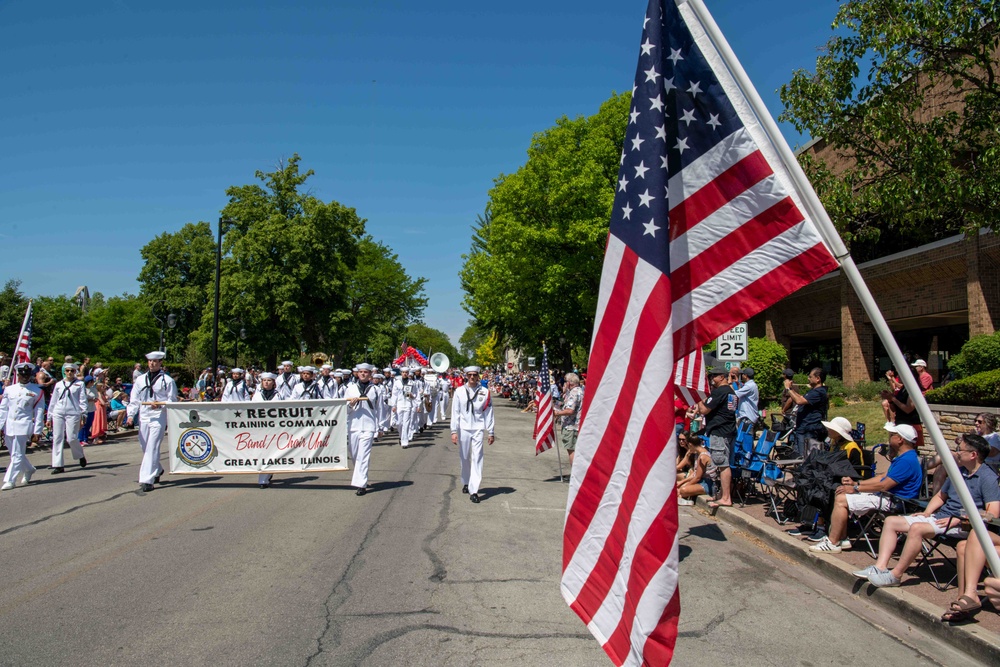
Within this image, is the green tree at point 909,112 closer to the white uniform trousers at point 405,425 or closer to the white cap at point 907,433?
the white cap at point 907,433

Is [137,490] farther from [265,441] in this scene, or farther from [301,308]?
[301,308]

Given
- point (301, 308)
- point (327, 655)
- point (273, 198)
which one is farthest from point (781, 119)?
point (273, 198)

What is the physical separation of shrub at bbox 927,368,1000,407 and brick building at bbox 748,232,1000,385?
3694 mm

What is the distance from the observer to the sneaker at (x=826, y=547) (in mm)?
7754

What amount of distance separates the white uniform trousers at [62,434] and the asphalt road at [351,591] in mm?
2966

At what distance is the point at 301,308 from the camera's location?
45188 millimetres

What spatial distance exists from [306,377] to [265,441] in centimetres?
220

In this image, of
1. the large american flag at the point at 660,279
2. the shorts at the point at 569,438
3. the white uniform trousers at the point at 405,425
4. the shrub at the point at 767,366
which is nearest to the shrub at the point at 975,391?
the shorts at the point at 569,438

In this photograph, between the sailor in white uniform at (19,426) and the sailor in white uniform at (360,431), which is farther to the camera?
the sailor in white uniform at (19,426)

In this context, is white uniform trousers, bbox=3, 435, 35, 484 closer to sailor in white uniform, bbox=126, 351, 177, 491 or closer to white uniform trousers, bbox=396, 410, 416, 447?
sailor in white uniform, bbox=126, 351, 177, 491

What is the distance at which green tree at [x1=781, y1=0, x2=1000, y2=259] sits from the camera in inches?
401

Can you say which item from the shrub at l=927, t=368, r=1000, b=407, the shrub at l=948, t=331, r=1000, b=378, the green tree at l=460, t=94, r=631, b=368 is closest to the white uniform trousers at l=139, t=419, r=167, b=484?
the shrub at l=927, t=368, r=1000, b=407

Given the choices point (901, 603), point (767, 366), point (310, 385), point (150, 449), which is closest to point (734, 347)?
point (901, 603)

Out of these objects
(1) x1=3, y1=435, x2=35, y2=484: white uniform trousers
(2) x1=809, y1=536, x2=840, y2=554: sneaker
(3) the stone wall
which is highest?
(3) the stone wall
